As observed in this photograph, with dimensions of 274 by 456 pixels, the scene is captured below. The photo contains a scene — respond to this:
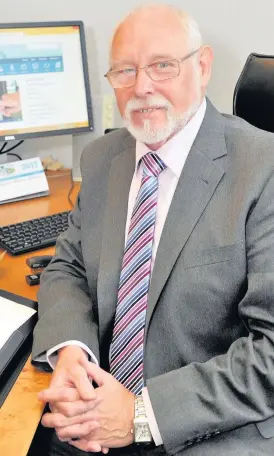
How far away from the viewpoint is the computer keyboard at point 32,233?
4.81ft

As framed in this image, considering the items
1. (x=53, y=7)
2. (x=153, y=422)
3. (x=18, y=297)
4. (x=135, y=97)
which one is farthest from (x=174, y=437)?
(x=53, y=7)

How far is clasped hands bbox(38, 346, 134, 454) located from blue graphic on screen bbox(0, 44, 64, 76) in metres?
1.11

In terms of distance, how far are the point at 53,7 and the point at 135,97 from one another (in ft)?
2.93

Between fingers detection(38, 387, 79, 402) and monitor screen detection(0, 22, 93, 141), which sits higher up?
monitor screen detection(0, 22, 93, 141)

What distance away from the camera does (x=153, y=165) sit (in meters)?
1.18

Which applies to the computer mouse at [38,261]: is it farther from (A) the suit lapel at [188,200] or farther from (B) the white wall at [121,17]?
(B) the white wall at [121,17]

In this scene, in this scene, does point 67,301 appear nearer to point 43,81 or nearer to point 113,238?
point 113,238

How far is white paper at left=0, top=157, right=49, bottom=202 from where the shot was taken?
5.85 feet

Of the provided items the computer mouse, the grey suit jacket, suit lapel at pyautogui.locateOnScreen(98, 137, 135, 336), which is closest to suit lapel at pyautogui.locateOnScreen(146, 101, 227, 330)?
the grey suit jacket

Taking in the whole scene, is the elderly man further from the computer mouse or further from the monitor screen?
the monitor screen

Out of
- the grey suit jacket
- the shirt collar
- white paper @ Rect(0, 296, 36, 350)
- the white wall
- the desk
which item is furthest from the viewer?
the white wall

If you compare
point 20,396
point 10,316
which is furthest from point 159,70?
point 20,396

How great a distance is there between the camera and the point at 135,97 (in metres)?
1.19

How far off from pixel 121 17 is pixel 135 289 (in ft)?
3.53
